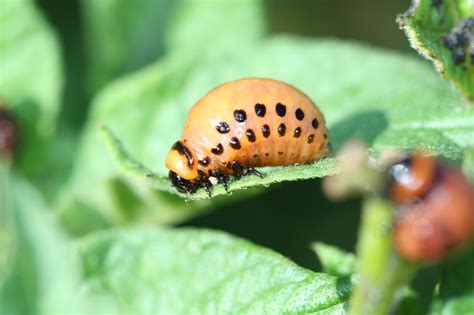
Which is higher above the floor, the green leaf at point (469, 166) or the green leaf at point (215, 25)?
the green leaf at point (215, 25)

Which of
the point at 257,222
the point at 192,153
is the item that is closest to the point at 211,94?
the point at 192,153

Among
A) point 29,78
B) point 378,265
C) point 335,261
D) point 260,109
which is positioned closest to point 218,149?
point 260,109

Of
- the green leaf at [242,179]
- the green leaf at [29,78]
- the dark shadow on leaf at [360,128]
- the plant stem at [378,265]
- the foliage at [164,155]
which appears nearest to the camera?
the plant stem at [378,265]

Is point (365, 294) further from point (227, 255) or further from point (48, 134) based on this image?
point (48, 134)

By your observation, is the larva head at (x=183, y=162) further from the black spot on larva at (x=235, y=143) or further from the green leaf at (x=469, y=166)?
the green leaf at (x=469, y=166)

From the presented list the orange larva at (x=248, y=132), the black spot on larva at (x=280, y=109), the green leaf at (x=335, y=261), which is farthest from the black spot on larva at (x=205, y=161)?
the green leaf at (x=335, y=261)

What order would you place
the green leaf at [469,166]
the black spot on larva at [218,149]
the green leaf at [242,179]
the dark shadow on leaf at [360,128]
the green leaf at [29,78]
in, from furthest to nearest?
1. the green leaf at [29,78]
2. the dark shadow on leaf at [360,128]
3. the black spot on larva at [218,149]
4. the green leaf at [242,179]
5. the green leaf at [469,166]

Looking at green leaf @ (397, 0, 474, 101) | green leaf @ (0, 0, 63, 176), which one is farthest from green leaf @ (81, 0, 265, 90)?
green leaf @ (397, 0, 474, 101)

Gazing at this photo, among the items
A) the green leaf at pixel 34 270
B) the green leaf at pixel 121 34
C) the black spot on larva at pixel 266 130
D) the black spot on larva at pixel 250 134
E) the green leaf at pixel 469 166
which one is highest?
the green leaf at pixel 121 34

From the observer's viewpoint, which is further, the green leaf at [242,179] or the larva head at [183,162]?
the larva head at [183,162]
